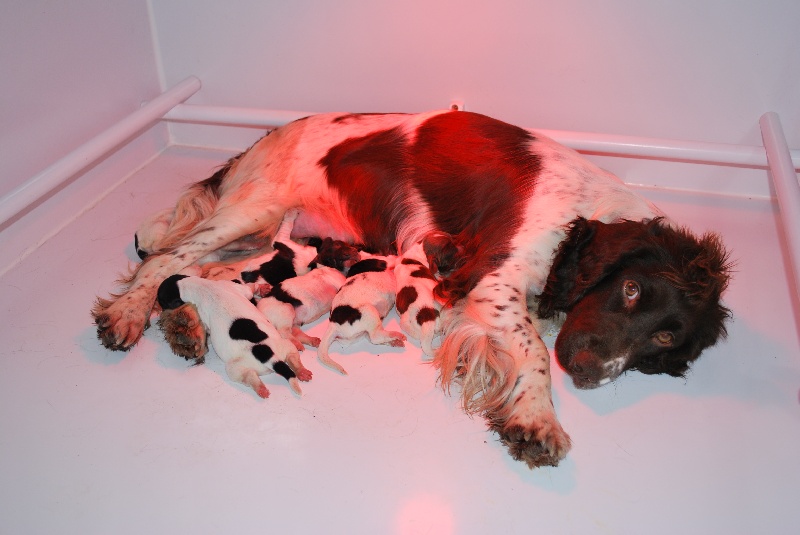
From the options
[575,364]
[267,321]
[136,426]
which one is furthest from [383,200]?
[136,426]

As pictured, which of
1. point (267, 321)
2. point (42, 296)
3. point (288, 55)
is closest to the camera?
point (267, 321)

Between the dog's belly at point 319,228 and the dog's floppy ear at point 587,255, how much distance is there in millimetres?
1044

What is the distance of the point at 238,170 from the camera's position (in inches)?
139

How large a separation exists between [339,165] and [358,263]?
56 cm

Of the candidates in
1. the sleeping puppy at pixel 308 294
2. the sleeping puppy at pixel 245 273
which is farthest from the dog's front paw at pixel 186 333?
the sleeping puppy at pixel 308 294

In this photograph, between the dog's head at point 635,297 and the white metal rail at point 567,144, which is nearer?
the dog's head at point 635,297

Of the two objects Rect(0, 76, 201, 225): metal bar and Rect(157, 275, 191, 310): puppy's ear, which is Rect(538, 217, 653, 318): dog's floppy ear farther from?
Rect(0, 76, 201, 225): metal bar

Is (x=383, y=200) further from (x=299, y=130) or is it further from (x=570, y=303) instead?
(x=570, y=303)

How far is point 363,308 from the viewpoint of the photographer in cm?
269

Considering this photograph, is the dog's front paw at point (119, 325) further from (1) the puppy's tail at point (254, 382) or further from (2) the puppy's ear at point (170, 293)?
(1) the puppy's tail at point (254, 382)

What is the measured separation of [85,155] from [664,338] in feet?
8.50

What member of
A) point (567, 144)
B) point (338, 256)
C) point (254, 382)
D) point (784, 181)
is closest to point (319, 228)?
point (338, 256)

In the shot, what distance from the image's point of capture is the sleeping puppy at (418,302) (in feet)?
8.79

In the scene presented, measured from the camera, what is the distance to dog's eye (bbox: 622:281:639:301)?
2484 mm
